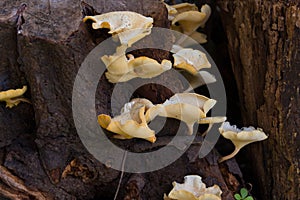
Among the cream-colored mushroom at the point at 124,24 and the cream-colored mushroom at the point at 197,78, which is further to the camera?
the cream-colored mushroom at the point at 197,78

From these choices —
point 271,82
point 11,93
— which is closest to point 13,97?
point 11,93

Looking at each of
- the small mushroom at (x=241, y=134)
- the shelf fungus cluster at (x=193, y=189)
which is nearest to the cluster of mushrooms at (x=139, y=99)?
the small mushroom at (x=241, y=134)

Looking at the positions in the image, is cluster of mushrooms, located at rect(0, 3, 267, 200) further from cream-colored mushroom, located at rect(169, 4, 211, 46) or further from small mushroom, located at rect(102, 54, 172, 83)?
cream-colored mushroom, located at rect(169, 4, 211, 46)

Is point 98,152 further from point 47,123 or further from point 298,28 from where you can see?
point 298,28

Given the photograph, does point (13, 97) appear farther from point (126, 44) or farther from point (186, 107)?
point (186, 107)

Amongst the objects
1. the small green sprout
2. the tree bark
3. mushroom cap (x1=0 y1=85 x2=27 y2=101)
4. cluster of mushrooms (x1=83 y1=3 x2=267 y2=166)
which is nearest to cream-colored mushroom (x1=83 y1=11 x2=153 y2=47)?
cluster of mushrooms (x1=83 y1=3 x2=267 y2=166)

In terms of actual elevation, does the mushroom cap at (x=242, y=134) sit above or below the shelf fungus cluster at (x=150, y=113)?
below

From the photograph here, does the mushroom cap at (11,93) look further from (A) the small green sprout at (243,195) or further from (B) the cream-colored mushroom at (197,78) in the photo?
(A) the small green sprout at (243,195)
